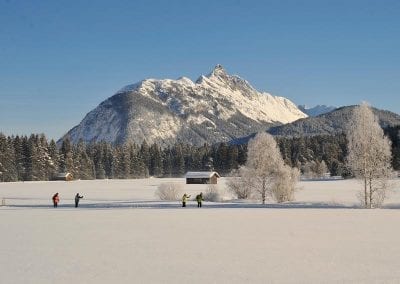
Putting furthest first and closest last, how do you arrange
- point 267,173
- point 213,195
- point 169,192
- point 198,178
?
point 198,178
point 169,192
point 213,195
point 267,173

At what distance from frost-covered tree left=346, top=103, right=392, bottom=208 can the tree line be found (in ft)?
205

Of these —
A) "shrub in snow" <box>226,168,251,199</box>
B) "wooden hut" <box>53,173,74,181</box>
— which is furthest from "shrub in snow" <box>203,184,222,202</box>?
"wooden hut" <box>53,173,74,181</box>

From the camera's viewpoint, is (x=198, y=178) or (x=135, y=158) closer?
(x=198, y=178)

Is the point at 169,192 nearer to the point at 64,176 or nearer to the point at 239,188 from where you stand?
the point at 239,188

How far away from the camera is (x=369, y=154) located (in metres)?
50.0

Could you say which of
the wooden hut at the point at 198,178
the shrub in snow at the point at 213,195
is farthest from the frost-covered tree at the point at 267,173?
the wooden hut at the point at 198,178

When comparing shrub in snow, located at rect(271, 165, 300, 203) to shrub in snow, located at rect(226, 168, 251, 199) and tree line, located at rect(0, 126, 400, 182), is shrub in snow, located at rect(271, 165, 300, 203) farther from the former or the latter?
tree line, located at rect(0, 126, 400, 182)

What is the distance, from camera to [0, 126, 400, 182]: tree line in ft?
400

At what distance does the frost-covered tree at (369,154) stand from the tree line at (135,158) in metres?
62.4

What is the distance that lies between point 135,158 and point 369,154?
117487mm

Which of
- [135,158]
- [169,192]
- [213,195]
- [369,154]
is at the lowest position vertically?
[213,195]

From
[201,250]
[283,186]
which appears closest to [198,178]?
[283,186]

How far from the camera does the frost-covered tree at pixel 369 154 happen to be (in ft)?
162

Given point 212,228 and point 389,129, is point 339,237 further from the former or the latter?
point 389,129
